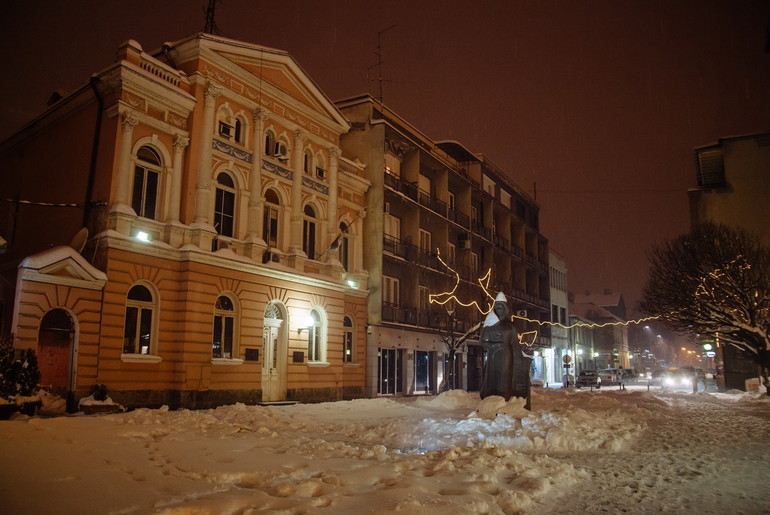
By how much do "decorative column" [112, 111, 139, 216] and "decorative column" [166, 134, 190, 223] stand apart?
1.47 metres

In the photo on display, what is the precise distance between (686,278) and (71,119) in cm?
Result: 3076

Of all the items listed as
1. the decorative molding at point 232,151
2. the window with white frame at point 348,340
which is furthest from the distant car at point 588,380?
the decorative molding at point 232,151

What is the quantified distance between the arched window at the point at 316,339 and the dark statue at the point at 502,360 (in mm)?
10253

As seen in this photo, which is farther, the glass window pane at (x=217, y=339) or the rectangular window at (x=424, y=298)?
the rectangular window at (x=424, y=298)

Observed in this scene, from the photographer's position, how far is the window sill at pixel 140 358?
691 inches

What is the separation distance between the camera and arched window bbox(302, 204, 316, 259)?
25891 millimetres

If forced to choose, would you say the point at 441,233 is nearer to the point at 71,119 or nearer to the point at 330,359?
the point at 330,359

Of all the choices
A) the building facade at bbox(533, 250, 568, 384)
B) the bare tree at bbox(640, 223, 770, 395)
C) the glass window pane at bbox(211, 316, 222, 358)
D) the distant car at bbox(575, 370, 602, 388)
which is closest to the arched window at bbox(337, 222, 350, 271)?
the glass window pane at bbox(211, 316, 222, 358)

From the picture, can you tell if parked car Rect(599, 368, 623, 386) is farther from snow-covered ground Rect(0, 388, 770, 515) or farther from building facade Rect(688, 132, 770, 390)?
snow-covered ground Rect(0, 388, 770, 515)

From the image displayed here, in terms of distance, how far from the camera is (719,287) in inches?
1183

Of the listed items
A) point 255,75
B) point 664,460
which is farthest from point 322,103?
point 664,460

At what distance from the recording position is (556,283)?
63.7 m

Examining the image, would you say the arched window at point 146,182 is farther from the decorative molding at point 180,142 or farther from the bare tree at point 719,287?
the bare tree at point 719,287

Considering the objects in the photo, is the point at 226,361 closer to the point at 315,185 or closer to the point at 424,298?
the point at 315,185
